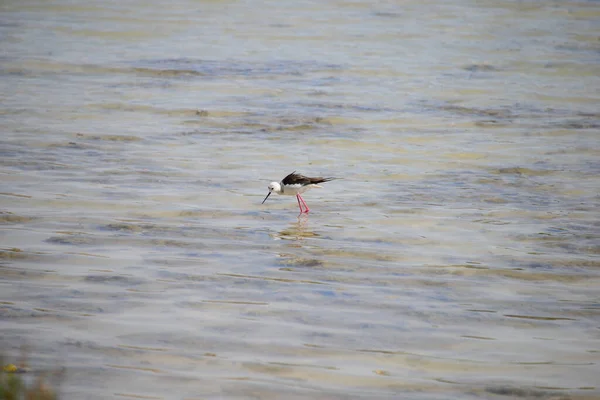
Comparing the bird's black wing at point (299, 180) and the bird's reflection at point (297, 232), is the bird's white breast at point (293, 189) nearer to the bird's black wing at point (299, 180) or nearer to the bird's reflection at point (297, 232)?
the bird's black wing at point (299, 180)

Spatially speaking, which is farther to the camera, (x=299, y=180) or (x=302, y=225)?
(x=299, y=180)

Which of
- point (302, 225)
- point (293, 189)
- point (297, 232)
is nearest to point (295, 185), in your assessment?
point (293, 189)

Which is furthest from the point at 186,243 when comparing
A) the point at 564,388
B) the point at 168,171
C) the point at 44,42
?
the point at 44,42

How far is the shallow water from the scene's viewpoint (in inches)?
261

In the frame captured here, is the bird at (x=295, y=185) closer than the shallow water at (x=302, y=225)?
No

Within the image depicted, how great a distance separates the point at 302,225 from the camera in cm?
1094

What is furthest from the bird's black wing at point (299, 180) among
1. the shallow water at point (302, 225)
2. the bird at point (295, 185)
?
the shallow water at point (302, 225)

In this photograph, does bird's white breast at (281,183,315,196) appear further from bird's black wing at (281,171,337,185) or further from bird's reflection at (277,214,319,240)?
bird's reflection at (277,214,319,240)

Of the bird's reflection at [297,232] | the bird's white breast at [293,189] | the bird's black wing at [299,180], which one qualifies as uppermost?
the bird's black wing at [299,180]

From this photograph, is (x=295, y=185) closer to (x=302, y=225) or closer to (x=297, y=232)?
(x=302, y=225)

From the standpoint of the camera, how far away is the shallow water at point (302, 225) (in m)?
6.62

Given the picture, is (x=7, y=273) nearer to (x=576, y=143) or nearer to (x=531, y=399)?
(x=531, y=399)

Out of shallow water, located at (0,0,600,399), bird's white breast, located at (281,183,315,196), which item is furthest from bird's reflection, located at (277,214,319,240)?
bird's white breast, located at (281,183,315,196)

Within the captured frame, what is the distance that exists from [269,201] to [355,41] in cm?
1780
